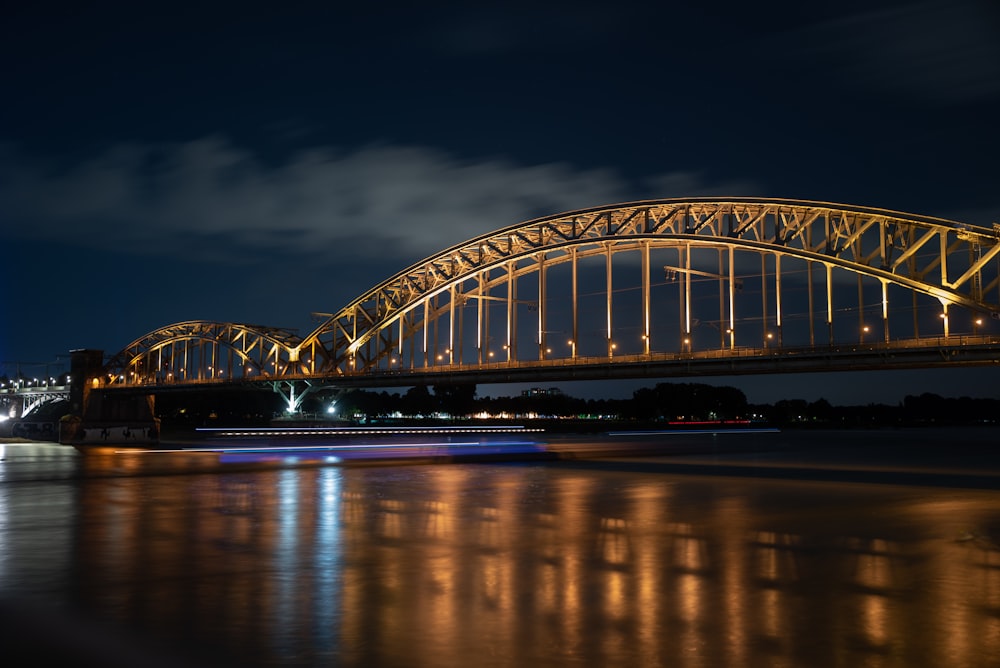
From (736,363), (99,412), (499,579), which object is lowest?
(499,579)

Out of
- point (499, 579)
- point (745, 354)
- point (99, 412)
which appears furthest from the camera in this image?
point (99, 412)

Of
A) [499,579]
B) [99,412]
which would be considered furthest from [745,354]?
[99,412]

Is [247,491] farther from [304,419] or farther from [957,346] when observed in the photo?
[304,419]

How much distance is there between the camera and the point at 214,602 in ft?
25.9

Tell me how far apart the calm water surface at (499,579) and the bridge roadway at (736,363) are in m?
27.4

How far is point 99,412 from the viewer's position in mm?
91688

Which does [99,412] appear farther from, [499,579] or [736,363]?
[499,579]

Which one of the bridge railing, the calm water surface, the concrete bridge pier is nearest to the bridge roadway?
the bridge railing

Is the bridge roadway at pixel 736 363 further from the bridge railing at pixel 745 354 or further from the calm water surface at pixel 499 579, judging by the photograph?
the calm water surface at pixel 499 579

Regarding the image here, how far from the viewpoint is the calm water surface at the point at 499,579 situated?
21.2 ft

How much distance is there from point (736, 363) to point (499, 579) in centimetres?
4389

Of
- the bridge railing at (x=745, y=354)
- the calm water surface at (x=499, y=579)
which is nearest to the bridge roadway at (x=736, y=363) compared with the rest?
the bridge railing at (x=745, y=354)

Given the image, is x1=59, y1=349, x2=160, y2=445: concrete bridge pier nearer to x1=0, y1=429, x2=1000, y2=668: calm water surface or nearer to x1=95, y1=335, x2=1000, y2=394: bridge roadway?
x1=95, y1=335, x2=1000, y2=394: bridge roadway

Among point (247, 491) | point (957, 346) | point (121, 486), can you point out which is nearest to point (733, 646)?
point (247, 491)
